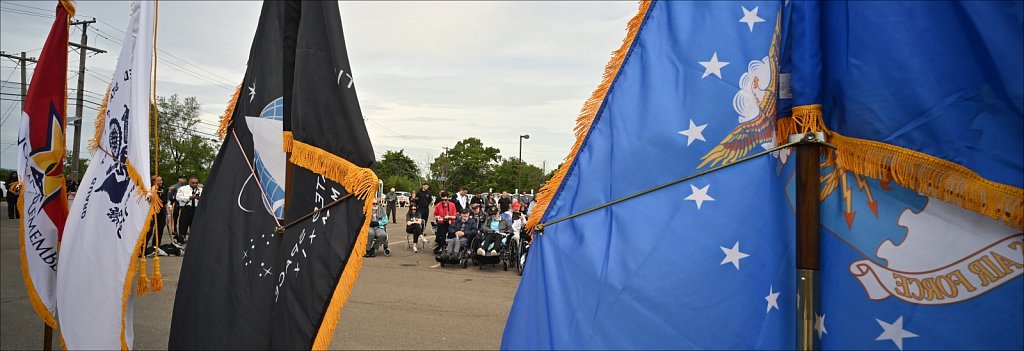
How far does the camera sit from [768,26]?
1.70 metres

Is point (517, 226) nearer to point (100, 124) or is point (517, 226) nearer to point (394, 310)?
point (394, 310)

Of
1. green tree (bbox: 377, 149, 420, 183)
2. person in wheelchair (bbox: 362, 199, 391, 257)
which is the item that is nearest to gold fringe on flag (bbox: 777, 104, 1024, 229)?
person in wheelchair (bbox: 362, 199, 391, 257)

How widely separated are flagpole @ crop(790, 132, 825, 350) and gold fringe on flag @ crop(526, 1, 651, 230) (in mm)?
596

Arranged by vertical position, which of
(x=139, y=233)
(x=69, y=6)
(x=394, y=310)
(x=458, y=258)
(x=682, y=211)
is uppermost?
(x=69, y=6)

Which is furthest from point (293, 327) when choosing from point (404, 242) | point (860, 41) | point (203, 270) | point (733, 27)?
point (404, 242)

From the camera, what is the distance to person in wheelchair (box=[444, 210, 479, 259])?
11.9 m

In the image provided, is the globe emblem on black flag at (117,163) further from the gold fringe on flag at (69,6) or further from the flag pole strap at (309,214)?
the flag pole strap at (309,214)

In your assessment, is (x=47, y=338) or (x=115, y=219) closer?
(x=115, y=219)

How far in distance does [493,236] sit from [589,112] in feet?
31.9

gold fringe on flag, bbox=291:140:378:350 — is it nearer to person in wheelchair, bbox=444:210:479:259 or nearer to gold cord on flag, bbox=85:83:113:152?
gold cord on flag, bbox=85:83:113:152

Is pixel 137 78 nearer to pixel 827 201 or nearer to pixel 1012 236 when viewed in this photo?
pixel 827 201

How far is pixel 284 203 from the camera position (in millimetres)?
2623

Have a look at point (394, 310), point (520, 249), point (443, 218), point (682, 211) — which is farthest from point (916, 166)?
point (443, 218)

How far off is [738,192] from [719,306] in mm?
346
